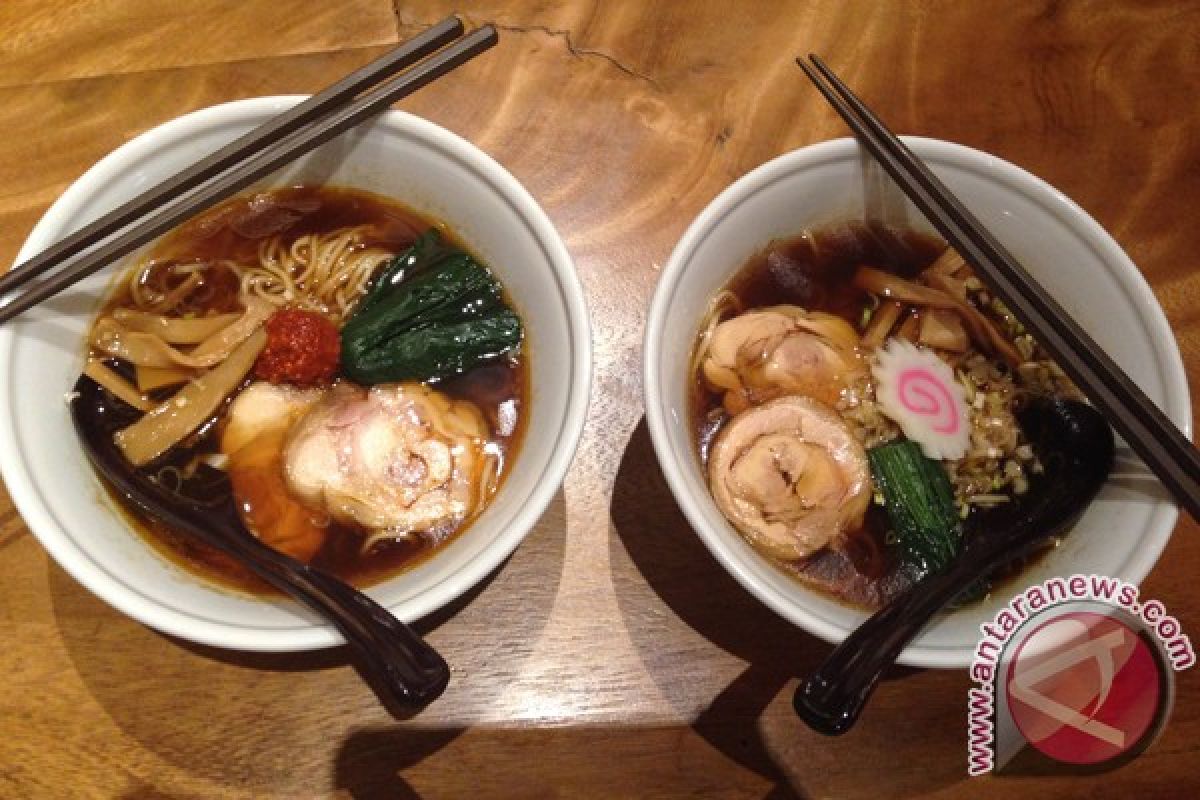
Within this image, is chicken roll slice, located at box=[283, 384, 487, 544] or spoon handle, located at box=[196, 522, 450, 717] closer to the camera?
spoon handle, located at box=[196, 522, 450, 717]

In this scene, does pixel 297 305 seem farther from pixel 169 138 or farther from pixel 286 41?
pixel 286 41

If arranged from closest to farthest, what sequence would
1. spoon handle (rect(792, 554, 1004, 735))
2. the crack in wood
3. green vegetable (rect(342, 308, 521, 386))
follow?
spoon handle (rect(792, 554, 1004, 735)) → green vegetable (rect(342, 308, 521, 386)) → the crack in wood

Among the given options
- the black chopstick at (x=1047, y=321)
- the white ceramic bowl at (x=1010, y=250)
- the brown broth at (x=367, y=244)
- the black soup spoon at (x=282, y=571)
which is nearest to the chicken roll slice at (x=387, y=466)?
the brown broth at (x=367, y=244)

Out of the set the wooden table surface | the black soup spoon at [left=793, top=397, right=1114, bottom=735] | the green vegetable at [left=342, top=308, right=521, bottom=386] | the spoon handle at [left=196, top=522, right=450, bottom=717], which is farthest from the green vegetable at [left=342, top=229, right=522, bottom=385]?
the black soup spoon at [left=793, top=397, right=1114, bottom=735]

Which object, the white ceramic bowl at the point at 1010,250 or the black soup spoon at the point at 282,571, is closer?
the black soup spoon at the point at 282,571

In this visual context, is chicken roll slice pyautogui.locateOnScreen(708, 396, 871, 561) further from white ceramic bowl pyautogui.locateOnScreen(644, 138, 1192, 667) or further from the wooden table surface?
the wooden table surface

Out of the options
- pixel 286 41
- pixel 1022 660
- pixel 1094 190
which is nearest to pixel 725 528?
pixel 1022 660

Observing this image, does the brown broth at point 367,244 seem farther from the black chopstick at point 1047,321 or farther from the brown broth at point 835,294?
the black chopstick at point 1047,321
